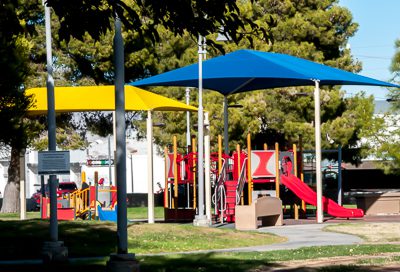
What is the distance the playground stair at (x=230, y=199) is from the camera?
31.5 m

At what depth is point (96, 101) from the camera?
32.2 metres

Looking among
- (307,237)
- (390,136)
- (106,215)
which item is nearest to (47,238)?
(307,237)

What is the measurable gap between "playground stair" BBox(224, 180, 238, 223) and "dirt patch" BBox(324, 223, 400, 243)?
159 inches

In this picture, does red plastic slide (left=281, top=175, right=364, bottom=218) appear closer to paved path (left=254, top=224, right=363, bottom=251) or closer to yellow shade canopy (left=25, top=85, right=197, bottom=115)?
paved path (left=254, top=224, right=363, bottom=251)

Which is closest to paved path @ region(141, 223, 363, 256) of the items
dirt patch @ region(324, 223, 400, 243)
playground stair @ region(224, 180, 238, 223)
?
dirt patch @ region(324, 223, 400, 243)

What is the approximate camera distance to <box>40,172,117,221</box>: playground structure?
31.4 metres

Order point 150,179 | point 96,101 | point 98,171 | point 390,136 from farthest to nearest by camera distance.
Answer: point 98,171 < point 390,136 < point 96,101 < point 150,179

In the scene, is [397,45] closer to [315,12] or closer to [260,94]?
[315,12]

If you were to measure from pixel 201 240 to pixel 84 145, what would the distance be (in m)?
25.5

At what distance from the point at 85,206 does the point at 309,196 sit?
7.86m

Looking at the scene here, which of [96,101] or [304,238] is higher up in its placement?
[96,101]

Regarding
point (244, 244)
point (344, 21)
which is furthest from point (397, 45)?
point (244, 244)

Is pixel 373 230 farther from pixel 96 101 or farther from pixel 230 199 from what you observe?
pixel 96 101

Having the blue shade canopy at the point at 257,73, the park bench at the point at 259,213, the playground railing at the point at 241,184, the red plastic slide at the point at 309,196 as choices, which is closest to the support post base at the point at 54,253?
the park bench at the point at 259,213
